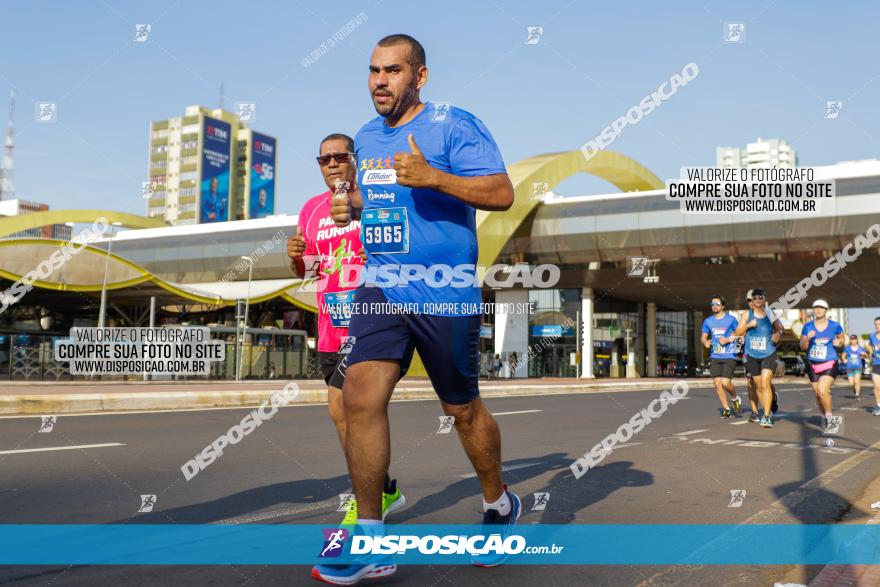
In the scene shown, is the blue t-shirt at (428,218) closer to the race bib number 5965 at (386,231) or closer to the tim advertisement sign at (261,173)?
the race bib number 5965 at (386,231)

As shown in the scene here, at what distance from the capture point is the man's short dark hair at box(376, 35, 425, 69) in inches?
134

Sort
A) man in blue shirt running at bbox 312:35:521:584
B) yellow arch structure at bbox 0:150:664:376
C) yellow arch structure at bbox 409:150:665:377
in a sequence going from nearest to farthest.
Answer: man in blue shirt running at bbox 312:35:521:584, yellow arch structure at bbox 0:150:664:376, yellow arch structure at bbox 409:150:665:377

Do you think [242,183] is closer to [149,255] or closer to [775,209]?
[149,255]

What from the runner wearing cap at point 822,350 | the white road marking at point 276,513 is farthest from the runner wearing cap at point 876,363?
the white road marking at point 276,513

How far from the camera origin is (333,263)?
472 centimetres

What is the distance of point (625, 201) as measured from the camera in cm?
4159

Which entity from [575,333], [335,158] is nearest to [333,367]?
[335,158]

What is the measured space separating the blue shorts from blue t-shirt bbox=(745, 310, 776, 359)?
31.3 ft

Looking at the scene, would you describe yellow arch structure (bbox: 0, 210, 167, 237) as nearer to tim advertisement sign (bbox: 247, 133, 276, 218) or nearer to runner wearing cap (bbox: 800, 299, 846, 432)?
runner wearing cap (bbox: 800, 299, 846, 432)

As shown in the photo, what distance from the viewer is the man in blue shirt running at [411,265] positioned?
322cm

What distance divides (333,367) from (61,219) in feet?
226

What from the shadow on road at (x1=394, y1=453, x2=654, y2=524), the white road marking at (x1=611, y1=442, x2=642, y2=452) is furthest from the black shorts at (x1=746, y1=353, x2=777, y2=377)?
the shadow on road at (x1=394, y1=453, x2=654, y2=524)

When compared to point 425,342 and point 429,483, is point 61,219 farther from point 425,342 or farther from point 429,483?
point 425,342

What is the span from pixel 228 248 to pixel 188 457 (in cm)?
4615
